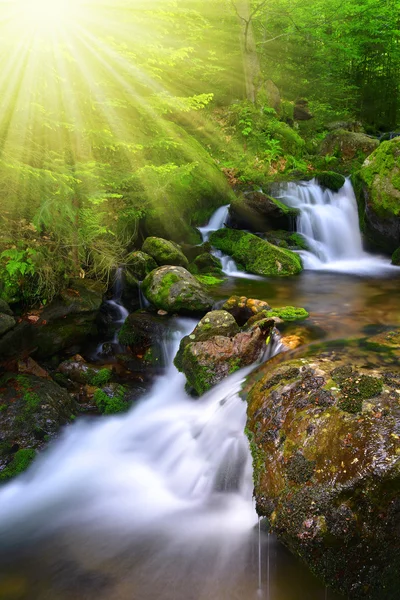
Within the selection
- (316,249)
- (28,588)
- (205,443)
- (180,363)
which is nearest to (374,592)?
(205,443)

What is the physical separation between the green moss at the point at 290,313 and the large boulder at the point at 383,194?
5004 mm

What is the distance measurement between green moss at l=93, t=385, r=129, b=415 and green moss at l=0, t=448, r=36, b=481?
1.12 m

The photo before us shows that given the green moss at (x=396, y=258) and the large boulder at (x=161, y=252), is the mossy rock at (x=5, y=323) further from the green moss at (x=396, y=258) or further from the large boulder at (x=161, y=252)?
the green moss at (x=396, y=258)

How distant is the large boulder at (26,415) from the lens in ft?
15.6

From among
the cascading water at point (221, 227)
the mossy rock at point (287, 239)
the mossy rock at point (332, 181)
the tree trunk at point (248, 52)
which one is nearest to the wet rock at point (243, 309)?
the cascading water at point (221, 227)

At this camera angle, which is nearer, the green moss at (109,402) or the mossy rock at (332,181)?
the green moss at (109,402)

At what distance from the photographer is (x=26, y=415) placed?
5.06 meters

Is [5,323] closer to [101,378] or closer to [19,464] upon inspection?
[101,378]

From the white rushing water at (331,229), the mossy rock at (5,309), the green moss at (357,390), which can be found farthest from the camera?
the white rushing water at (331,229)

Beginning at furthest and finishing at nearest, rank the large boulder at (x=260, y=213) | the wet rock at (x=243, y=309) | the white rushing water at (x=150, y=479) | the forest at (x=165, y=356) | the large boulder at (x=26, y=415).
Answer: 1. the large boulder at (x=260, y=213)
2. the wet rock at (x=243, y=309)
3. the large boulder at (x=26, y=415)
4. the white rushing water at (x=150, y=479)
5. the forest at (x=165, y=356)

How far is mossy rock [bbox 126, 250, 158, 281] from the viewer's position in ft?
27.8

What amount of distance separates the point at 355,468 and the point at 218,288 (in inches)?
248

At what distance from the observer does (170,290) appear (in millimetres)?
7383

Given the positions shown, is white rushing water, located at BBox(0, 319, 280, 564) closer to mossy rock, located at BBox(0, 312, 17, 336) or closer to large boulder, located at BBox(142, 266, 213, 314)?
mossy rock, located at BBox(0, 312, 17, 336)
